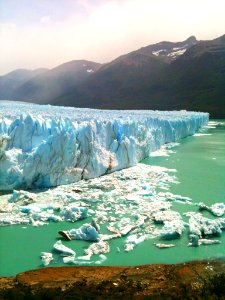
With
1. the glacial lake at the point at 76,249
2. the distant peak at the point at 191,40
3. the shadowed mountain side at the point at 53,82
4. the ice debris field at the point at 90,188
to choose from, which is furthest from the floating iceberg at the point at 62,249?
the distant peak at the point at 191,40

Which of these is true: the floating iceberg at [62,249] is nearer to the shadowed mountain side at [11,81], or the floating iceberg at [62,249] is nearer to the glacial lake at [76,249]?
the glacial lake at [76,249]

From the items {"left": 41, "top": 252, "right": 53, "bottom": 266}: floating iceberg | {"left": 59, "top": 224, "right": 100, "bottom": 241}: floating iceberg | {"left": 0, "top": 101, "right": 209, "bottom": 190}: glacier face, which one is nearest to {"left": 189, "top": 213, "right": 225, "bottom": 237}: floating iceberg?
{"left": 59, "top": 224, "right": 100, "bottom": 241}: floating iceberg

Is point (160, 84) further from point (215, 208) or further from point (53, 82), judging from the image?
point (215, 208)

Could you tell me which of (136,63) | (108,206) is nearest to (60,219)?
(108,206)

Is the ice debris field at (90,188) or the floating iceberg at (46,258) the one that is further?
the ice debris field at (90,188)

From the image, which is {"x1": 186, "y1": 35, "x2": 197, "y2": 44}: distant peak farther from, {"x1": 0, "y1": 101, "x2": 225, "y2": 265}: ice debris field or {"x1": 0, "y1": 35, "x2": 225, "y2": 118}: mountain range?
{"x1": 0, "y1": 101, "x2": 225, "y2": 265}: ice debris field

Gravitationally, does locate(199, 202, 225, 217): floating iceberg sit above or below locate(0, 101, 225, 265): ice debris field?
below

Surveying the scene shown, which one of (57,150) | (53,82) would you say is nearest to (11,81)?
(53,82)
